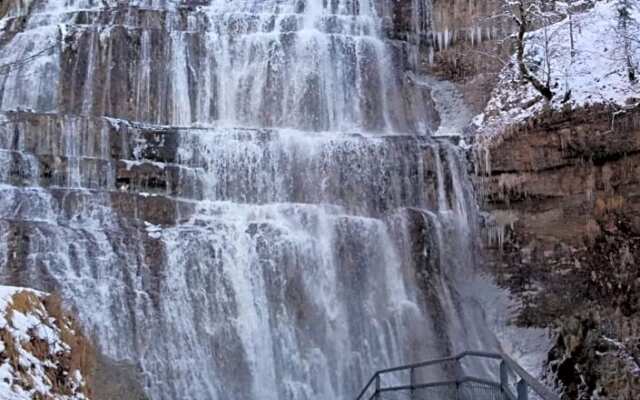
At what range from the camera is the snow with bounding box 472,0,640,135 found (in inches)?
742

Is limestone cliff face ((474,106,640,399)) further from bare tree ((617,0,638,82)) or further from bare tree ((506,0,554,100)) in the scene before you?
bare tree ((617,0,638,82))

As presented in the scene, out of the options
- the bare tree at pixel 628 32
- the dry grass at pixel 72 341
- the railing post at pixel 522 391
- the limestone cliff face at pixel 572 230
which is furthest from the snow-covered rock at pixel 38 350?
the bare tree at pixel 628 32

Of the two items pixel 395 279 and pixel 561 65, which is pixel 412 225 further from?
pixel 561 65

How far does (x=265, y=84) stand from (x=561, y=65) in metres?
7.73

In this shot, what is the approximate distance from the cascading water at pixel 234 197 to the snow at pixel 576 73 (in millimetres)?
2097

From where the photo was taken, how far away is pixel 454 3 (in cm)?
2478

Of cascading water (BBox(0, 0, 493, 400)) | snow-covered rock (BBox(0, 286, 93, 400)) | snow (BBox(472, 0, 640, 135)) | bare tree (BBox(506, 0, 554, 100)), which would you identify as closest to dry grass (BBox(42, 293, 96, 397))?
snow-covered rock (BBox(0, 286, 93, 400))

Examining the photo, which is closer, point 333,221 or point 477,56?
point 333,221

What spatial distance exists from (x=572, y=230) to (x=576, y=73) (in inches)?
163

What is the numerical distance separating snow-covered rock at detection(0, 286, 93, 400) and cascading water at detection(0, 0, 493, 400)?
753 cm

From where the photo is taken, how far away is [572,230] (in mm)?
18469

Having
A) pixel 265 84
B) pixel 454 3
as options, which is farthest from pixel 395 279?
pixel 454 3

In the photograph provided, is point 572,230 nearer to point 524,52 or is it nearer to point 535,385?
point 524,52

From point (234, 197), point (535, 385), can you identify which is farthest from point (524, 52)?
point (535, 385)
